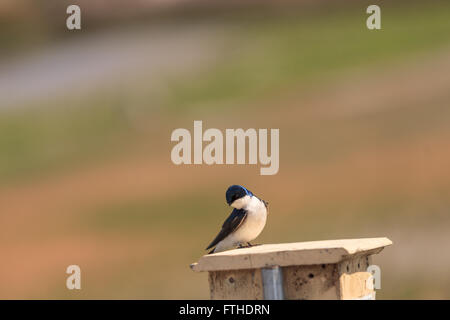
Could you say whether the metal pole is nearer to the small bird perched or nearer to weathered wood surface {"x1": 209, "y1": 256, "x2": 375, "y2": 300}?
weathered wood surface {"x1": 209, "y1": 256, "x2": 375, "y2": 300}

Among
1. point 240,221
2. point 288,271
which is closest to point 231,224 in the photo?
point 240,221

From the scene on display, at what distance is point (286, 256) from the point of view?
2.48 metres

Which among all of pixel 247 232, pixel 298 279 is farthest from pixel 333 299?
pixel 247 232

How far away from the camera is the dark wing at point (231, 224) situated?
312 centimetres

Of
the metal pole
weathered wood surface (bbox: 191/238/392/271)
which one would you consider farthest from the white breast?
the metal pole

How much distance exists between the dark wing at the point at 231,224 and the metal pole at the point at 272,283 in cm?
62

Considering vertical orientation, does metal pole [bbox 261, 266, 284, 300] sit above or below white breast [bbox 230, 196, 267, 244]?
below

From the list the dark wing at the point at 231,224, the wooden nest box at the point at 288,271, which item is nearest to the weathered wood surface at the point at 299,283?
the wooden nest box at the point at 288,271

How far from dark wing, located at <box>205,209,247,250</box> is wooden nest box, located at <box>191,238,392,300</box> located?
48 centimetres

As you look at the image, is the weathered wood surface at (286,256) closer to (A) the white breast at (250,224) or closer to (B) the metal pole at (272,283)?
(B) the metal pole at (272,283)

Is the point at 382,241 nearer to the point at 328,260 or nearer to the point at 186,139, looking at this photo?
the point at 328,260

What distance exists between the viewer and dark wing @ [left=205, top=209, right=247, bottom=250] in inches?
123

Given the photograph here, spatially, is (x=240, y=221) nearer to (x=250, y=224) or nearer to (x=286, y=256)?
(x=250, y=224)
